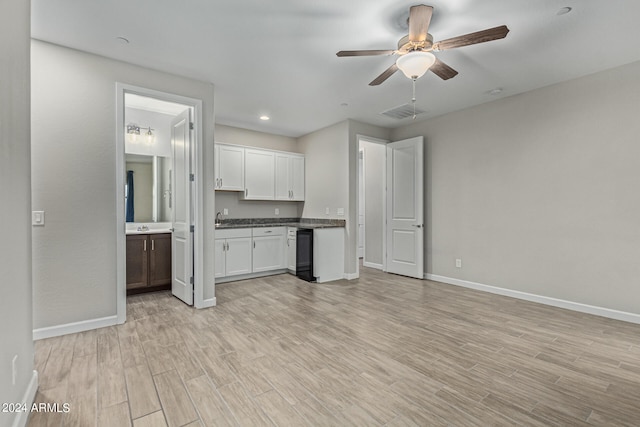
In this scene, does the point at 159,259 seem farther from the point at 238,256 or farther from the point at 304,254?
the point at 304,254

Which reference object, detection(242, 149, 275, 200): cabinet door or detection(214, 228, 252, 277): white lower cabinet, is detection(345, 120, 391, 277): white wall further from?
detection(214, 228, 252, 277): white lower cabinet

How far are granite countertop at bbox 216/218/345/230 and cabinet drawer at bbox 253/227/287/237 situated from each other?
0.07 m

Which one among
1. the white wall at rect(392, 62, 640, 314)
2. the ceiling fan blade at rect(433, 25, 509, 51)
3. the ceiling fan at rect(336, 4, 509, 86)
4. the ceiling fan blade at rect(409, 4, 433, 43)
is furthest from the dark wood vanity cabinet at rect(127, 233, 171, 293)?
the white wall at rect(392, 62, 640, 314)

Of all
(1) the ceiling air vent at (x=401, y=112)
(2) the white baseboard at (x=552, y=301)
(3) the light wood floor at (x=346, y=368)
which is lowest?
(3) the light wood floor at (x=346, y=368)

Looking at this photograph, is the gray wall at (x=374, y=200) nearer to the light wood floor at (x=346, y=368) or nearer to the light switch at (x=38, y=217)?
the light wood floor at (x=346, y=368)

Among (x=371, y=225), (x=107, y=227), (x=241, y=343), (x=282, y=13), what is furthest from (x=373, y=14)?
(x=371, y=225)

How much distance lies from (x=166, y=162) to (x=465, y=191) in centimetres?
484

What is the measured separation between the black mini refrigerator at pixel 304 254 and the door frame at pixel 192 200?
1.87 meters

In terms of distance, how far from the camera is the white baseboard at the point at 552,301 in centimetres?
320

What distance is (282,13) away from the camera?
93.0 inches

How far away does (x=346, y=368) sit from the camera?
7.27 ft

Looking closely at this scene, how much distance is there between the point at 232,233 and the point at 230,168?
120cm

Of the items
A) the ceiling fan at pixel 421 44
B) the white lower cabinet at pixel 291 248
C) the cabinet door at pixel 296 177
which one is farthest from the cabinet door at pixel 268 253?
the ceiling fan at pixel 421 44

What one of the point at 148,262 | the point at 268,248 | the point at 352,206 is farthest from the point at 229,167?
the point at 352,206
